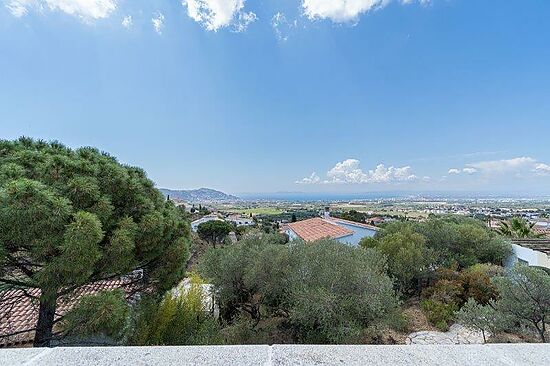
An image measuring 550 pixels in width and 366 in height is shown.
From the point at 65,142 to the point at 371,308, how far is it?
815cm

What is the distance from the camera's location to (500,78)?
58.2 ft

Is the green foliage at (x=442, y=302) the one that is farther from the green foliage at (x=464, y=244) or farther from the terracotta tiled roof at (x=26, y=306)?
the terracotta tiled roof at (x=26, y=306)

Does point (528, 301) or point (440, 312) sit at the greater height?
point (528, 301)

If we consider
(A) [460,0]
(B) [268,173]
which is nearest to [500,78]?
(A) [460,0]

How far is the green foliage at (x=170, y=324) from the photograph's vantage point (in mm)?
5918

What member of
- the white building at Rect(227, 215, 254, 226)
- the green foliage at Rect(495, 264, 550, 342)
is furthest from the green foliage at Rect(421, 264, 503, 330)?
the white building at Rect(227, 215, 254, 226)

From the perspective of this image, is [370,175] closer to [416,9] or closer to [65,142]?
[416,9]

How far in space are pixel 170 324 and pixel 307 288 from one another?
3466mm

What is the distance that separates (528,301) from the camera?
750 cm

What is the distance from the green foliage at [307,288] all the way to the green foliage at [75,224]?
11.4 feet

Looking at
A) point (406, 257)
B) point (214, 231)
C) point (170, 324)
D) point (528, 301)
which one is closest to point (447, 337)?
point (528, 301)

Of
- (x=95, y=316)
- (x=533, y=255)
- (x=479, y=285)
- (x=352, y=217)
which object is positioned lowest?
(x=479, y=285)

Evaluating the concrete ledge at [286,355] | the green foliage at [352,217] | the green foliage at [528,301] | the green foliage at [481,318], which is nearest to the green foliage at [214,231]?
the green foliage at [352,217]

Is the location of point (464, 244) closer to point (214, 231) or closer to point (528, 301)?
point (528, 301)
